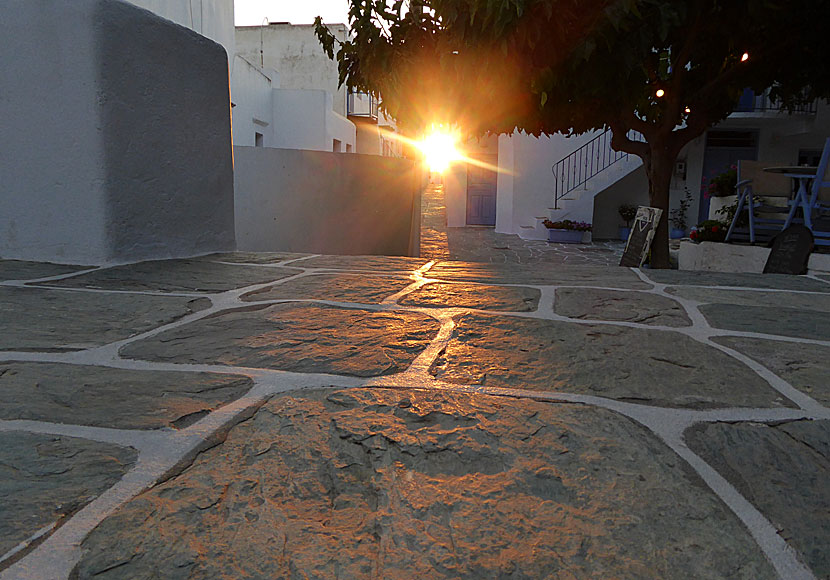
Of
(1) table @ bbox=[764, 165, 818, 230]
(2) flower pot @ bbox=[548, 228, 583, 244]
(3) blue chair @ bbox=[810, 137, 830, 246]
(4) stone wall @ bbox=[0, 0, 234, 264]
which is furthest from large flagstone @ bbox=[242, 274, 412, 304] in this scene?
(2) flower pot @ bbox=[548, 228, 583, 244]

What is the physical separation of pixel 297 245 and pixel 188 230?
2997mm

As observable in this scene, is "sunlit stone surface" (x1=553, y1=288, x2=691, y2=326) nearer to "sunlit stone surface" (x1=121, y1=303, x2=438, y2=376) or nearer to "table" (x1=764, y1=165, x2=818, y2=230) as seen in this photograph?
"sunlit stone surface" (x1=121, y1=303, x2=438, y2=376)

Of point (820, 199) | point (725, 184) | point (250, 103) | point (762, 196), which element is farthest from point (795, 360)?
point (250, 103)

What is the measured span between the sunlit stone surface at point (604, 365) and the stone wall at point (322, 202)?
181 inches

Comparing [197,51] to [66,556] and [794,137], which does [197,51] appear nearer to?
[66,556]

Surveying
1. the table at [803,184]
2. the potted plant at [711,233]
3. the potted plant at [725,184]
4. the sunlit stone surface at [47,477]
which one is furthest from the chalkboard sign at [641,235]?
the sunlit stone surface at [47,477]

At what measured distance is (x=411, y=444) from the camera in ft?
2.96

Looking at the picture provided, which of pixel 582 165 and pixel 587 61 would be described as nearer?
pixel 587 61

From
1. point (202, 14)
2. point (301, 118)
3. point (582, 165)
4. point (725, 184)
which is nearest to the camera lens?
point (725, 184)

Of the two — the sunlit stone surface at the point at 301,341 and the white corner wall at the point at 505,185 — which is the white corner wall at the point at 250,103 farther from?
the sunlit stone surface at the point at 301,341

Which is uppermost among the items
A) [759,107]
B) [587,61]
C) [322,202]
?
[759,107]

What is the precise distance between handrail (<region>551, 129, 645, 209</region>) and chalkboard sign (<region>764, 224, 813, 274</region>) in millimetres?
9374

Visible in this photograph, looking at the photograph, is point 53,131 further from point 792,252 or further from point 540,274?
point 792,252

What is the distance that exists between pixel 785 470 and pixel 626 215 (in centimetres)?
1456
